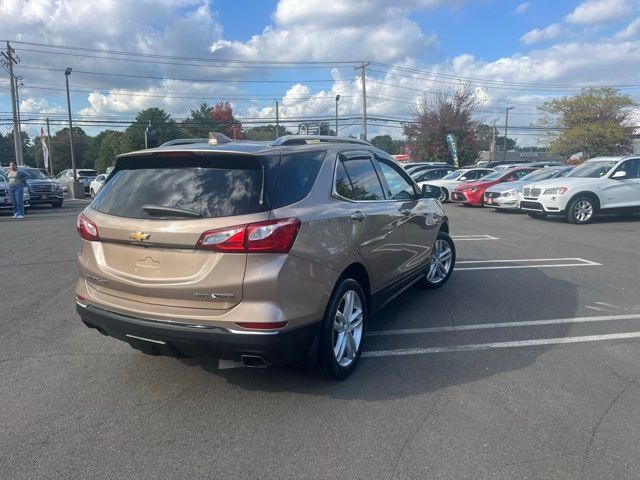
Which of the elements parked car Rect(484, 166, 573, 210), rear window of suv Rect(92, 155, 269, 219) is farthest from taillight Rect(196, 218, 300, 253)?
parked car Rect(484, 166, 573, 210)

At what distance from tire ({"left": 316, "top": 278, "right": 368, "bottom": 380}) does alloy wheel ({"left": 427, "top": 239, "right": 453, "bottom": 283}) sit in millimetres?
2437

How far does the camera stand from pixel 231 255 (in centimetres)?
325

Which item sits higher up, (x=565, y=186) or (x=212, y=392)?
(x=565, y=186)

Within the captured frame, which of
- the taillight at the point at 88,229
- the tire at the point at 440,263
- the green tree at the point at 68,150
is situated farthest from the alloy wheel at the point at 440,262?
the green tree at the point at 68,150

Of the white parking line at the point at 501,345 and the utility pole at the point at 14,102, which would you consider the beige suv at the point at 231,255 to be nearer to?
the white parking line at the point at 501,345

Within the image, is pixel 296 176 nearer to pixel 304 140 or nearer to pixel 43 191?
pixel 304 140

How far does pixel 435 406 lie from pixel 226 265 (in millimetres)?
1743

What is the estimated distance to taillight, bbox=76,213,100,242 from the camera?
3.77 metres

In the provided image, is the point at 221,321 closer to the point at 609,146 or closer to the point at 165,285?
the point at 165,285

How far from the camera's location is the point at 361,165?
4.73 metres

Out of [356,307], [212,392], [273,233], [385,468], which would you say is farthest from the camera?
[356,307]

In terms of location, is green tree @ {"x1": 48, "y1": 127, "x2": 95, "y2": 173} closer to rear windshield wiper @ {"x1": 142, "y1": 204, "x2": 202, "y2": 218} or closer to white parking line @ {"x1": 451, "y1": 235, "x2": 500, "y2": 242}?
white parking line @ {"x1": 451, "y1": 235, "x2": 500, "y2": 242}

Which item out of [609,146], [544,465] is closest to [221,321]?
[544,465]

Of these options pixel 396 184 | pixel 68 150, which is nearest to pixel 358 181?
pixel 396 184
